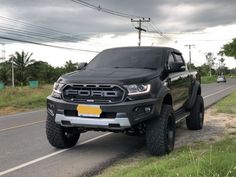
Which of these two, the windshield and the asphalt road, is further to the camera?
the windshield

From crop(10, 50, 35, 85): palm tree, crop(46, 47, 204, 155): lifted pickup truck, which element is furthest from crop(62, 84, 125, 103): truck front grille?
crop(10, 50, 35, 85): palm tree

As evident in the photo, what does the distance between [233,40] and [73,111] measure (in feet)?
216

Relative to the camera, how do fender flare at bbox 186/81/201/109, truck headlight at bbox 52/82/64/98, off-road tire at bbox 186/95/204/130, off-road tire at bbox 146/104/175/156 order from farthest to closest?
off-road tire at bbox 186/95/204/130, fender flare at bbox 186/81/201/109, truck headlight at bbox 52/82/64/98, off-road tire at bbox 146/104/175/156

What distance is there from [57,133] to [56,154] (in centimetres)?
38

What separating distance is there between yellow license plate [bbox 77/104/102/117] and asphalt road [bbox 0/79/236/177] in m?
0.80

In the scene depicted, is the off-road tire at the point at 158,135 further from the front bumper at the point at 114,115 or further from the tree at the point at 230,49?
the tree at the point at 230,49

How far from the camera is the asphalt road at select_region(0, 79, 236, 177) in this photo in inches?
275

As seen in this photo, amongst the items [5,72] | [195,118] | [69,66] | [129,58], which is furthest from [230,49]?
[129,58]

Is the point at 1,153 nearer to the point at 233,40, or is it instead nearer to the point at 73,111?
the point at 73,111

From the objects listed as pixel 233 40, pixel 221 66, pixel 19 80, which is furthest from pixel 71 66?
pixel 221 66

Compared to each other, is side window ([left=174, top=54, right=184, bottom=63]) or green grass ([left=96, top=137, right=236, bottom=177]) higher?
side window ([left=174, top=54, right=184, bottom=63])

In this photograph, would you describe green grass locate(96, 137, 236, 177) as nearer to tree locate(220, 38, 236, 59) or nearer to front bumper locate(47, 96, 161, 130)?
front bumper locate(47, 96, 161, 130)

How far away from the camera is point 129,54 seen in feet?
29.9

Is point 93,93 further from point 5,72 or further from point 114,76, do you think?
point 5,72
